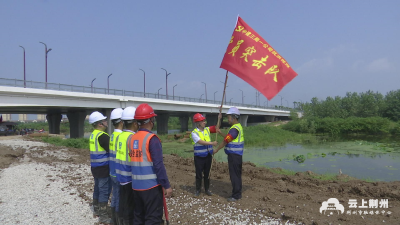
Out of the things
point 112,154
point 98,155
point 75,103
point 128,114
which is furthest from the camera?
point 75,103

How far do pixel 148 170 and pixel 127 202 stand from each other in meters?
0.93

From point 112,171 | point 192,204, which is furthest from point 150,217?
point 192,204

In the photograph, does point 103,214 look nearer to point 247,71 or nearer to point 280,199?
point 280,199

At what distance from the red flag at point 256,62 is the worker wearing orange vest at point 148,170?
2858 millimetres

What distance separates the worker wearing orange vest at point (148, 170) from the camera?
329 cm

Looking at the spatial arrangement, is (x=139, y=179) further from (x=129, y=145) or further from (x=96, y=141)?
(x=96, y=141)

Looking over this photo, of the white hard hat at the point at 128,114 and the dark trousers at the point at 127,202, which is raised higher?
the white hard hat at the point at 128,114

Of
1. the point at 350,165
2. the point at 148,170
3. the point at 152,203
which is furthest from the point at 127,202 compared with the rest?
the point at 350,165

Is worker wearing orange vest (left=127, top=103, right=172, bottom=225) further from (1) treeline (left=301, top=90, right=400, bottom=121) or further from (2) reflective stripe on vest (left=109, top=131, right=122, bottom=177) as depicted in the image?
(1) treeline (left=301, top=90, right=400, bottom=121)

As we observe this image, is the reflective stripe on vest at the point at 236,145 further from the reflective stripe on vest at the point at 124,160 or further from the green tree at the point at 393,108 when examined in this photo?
the green tree at the point at 393,108

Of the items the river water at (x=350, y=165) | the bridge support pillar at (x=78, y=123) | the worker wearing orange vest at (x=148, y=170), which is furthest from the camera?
the bridge support pillar at (x=78, y=123)

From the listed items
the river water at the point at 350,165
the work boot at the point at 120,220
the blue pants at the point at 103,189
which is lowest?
the river water at the point at 350,165

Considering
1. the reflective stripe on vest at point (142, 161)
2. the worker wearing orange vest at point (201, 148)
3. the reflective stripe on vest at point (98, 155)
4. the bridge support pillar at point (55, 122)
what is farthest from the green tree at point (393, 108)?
the reflective stripe on vest at point (142, 161)

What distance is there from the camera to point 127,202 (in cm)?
395
